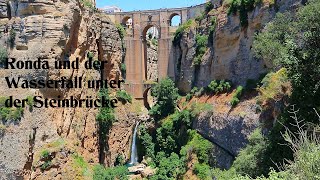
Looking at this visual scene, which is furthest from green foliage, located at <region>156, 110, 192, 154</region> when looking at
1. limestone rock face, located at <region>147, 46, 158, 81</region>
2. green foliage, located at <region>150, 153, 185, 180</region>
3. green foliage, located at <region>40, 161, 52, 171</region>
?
green foliage, located at <region>40, 161, 52, 171</region>

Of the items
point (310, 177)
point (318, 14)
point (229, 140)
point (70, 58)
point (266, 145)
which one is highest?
point (318, 14)

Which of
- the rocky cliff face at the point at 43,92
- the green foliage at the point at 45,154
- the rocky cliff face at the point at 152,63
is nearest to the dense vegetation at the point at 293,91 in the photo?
the green foliage at the point at 45,154

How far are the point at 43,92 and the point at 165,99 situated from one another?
12.8 metres

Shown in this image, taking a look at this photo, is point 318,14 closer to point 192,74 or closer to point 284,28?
point 284,28

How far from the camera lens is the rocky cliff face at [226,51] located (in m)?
25.3

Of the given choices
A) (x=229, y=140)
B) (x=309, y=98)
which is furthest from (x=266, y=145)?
(x=229, y=140)

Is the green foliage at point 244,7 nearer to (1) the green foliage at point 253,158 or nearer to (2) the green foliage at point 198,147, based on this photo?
(2) the green foliage at point 198,147

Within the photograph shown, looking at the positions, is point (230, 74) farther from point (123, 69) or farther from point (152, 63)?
point (152, 63)

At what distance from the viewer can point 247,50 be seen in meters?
26.4

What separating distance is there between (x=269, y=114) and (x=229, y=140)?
5.49 metres

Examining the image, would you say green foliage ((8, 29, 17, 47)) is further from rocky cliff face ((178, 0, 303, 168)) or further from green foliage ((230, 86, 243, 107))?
green foliage ((230, 86, 243, 107))

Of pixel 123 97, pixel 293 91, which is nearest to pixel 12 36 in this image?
pixel 123 97

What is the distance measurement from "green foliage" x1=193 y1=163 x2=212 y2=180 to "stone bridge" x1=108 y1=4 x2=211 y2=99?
13694 mm

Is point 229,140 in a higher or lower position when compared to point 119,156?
higher
